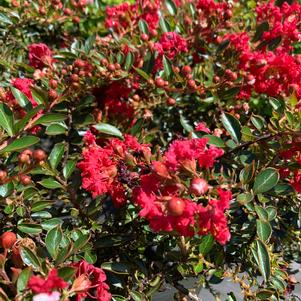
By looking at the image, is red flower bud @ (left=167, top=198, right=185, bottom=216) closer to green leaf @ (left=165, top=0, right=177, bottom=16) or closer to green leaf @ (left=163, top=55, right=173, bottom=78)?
green leaf @ (left=163, top=55, right=173, bottom=78)

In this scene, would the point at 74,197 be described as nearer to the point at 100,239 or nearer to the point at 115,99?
the point at 100,239

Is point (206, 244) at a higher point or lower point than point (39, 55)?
lower

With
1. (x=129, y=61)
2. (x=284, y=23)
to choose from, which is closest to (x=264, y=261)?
(x=129, y=61)

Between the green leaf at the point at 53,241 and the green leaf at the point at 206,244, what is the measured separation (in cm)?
33

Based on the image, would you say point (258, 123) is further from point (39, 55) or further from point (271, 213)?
point (39, 55)

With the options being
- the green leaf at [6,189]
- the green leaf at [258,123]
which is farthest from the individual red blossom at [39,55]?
the green leaf at [258,123]

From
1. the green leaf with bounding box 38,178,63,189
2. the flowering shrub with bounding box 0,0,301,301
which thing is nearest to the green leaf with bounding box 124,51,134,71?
the flowering shrub with bounding box 0,0,301,301

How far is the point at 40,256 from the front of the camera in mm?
953

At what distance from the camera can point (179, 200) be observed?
0.81 meters

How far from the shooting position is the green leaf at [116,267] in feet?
3.43

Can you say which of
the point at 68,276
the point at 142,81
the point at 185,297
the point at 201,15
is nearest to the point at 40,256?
the point at 68,276

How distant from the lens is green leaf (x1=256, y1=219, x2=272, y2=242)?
1.01 metres

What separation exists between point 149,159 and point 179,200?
0.71 ft

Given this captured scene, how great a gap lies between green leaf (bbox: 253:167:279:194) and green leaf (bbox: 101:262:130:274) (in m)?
0.34
